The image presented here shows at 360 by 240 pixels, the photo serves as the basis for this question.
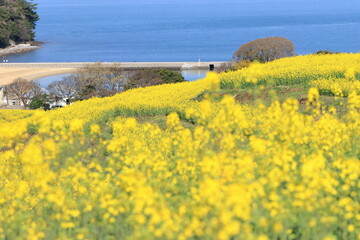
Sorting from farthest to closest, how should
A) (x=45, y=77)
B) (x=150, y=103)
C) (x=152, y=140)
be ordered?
(x=45, y=77), (x=150, y=103), (x=152, y=140)

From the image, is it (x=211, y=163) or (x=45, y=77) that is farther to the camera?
(x=45, y=77)

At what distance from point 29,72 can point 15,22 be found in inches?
1610

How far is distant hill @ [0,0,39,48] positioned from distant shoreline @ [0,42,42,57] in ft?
5.50

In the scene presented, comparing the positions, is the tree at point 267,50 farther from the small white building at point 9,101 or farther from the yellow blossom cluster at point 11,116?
the yellow blossom cluster at point 11,116

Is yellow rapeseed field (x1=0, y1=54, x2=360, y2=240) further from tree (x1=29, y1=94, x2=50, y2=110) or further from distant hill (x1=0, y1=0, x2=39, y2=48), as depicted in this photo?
distant hill (x1=0, y1=0, x2=39, y2=48)

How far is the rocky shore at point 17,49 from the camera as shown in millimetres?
115312

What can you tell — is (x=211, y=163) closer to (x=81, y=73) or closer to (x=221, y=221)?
(x=221, y=221)

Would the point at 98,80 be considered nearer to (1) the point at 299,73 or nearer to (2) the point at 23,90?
(2) the point at 23,90

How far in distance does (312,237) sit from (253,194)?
0.85m

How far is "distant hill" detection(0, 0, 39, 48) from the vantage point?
117 m

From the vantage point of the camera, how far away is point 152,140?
12539 millimetres

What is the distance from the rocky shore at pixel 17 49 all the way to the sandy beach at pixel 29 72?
27579 millimetres

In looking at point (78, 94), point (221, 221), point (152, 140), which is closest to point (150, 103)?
point (152, 140)

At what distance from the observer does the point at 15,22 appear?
122m
